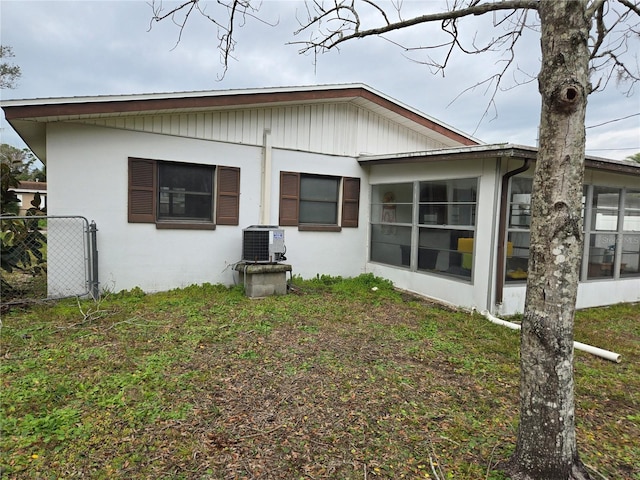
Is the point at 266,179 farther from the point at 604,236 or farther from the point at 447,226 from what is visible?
the point at 604,236

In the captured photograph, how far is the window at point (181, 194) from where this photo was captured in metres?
5.73

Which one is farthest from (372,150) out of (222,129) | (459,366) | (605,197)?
(459,366)

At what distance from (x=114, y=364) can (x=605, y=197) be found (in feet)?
26.2

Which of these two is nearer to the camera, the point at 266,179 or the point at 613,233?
the point at 613,233

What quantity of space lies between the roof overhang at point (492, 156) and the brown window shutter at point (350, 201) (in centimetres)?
92

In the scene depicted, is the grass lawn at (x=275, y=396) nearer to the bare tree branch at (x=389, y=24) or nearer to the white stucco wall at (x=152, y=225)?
the white stucco wall at (x=152, y=225)

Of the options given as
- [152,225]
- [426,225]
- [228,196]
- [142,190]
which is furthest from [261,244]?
[426,225]

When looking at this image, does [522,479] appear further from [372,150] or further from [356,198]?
[372,150]

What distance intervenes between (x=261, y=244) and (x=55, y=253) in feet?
10.1

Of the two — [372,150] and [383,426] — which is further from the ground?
[372,150]

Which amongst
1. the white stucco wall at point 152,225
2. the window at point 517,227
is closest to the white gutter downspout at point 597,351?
the window at point 517,227

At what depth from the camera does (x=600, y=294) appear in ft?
21.0

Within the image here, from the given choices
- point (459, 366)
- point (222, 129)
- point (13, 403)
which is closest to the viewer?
point (13, 403)

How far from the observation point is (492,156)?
494 centimetres
